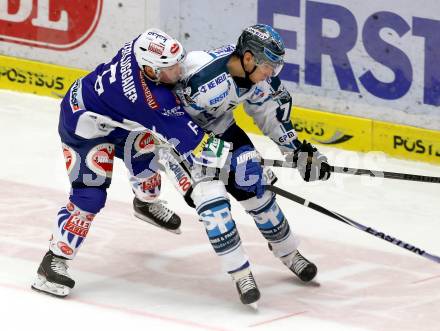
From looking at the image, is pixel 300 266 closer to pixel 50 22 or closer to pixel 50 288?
pixel 50 288

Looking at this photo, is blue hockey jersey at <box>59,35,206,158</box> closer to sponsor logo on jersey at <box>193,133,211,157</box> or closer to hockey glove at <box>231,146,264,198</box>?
sponsor logo on jersey at <box>193,133,211,157</box>

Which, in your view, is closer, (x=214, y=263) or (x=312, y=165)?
(x=312, y=165)

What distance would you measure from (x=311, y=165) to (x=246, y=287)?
0.75 meters

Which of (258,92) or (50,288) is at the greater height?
(258,92)

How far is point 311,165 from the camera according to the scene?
666cm

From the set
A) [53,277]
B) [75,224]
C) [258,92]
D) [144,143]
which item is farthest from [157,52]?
[53,277]

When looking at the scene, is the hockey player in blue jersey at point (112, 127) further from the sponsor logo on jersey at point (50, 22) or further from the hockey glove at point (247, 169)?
the sponsor logo on jersey at point (50, 22)

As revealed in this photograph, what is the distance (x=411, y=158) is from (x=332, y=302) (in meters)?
2.69

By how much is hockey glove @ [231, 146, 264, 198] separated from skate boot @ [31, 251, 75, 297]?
978 mm

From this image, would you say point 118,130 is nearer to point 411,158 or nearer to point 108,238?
point 108,238

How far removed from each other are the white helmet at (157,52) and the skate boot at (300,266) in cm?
126

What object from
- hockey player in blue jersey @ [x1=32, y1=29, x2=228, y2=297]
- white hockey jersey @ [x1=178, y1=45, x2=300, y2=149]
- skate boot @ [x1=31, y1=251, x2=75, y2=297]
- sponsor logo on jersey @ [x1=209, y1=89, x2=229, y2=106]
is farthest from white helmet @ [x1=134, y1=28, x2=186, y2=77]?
skate boot @ [x1=31, y1=251, x2=75, y2=297]

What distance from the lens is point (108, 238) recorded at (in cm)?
752

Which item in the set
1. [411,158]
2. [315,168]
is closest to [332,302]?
[315,168]
